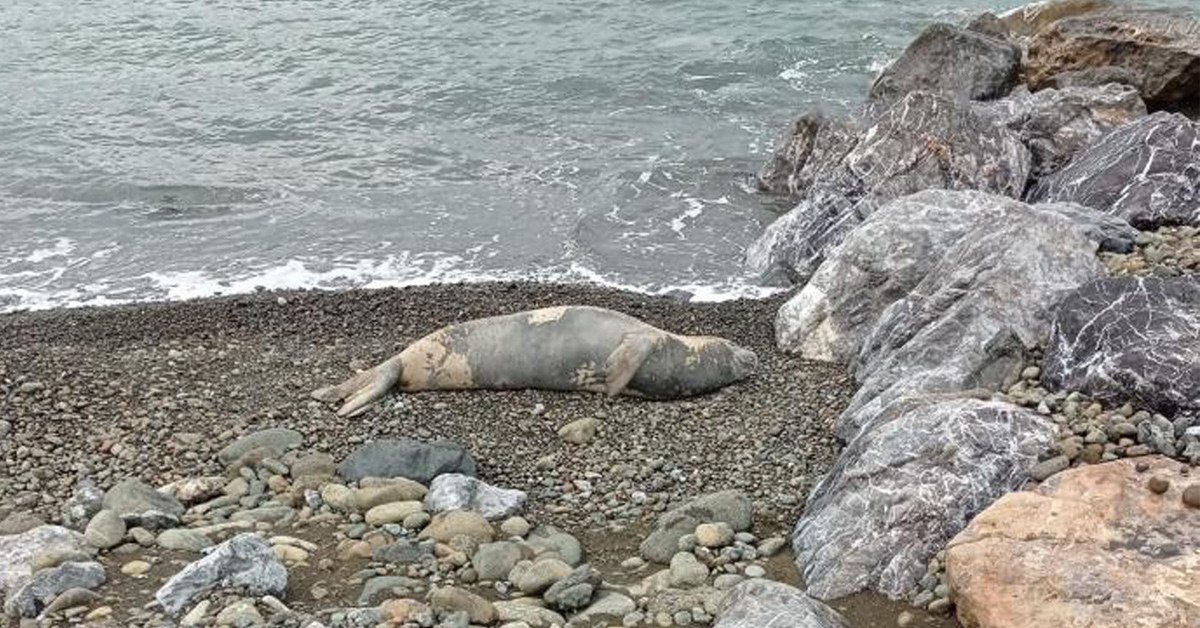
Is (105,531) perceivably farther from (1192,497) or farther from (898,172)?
(898,172)

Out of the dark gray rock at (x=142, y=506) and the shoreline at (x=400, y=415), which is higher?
the dark gray rock at (x=142, y=506)

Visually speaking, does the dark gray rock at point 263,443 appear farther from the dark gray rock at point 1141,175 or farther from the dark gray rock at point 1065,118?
the dark gray rock at point 1065,118

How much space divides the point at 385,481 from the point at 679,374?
7.69 feet

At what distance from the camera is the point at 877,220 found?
9.84m

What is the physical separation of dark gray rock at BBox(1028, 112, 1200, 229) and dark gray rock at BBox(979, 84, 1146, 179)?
0.91 m

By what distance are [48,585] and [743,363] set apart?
480 centimetres

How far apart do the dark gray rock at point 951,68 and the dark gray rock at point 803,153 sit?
72 centimetres

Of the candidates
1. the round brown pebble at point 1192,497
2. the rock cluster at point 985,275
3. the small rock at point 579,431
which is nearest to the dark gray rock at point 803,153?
the rock cluster at point 985,275

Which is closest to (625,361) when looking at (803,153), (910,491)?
(910,491)

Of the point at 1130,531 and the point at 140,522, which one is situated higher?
the point at 1130,531

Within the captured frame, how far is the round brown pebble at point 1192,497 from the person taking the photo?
5223 mm

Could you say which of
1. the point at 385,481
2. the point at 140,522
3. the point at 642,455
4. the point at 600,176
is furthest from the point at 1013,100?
the point at 140,522

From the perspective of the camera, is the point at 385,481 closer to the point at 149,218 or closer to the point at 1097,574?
the point at 1097,574

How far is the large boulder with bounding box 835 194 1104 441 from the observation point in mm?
7430
